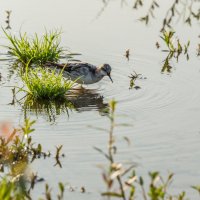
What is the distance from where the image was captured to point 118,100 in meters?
10.9

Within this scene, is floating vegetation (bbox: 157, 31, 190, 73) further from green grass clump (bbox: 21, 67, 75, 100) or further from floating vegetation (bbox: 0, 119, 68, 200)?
floating vegetation (bbox: 0, 119, 68, 200)

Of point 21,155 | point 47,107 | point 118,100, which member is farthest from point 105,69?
point 21,155

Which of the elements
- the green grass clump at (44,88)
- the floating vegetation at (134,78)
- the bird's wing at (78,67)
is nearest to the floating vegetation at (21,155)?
the green grass clump at (44,88)

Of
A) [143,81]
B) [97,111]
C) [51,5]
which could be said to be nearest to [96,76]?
[143,81]

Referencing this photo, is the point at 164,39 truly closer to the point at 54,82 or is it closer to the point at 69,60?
the point at 69,60

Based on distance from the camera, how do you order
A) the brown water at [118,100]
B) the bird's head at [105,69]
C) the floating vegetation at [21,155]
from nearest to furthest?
the floating vegetation at [21,155] → the brown water at [118,100] → the bird's head at [105,69]

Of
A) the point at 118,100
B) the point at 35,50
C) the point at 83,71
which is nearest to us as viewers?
the point at 118,100

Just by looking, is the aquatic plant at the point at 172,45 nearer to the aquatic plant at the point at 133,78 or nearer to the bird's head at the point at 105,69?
the aquatic plant at the point at 133,78

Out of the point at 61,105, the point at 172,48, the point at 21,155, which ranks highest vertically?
the point at 172,48

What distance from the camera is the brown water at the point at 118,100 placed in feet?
26.4

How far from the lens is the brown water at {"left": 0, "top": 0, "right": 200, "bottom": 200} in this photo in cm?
804

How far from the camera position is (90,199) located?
7137 millimetres

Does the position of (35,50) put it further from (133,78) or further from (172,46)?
(172,46)

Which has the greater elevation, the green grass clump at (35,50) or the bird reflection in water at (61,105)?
the green grass clump at (35,50)
